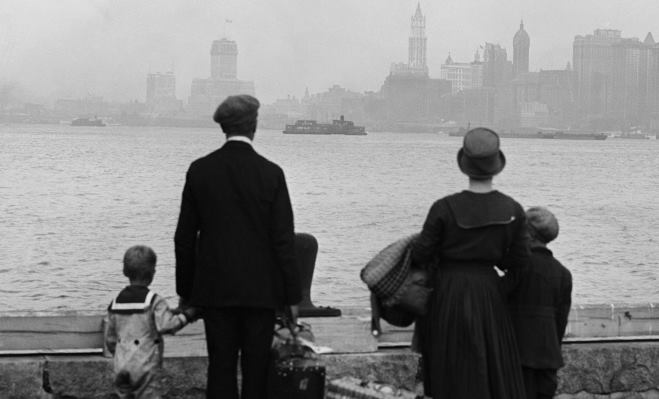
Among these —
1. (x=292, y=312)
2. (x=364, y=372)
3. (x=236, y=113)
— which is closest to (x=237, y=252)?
(x=292, y=312)

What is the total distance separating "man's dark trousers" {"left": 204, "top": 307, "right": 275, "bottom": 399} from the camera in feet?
18.1

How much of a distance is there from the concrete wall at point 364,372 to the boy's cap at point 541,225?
43.3 inches

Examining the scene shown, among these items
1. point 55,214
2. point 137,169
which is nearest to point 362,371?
point 55,214

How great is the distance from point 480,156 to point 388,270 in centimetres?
66

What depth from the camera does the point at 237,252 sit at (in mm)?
5488

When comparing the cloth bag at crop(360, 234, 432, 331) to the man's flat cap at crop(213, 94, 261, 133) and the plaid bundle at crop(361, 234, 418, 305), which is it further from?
the man's flat cap at crop(213, 94, 261, 133)

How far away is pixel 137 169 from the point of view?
87.6 metres

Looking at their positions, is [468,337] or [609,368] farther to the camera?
[609,368]

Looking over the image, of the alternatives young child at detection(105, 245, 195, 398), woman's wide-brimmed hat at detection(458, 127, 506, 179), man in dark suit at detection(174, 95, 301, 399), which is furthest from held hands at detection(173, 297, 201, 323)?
woman's wide-brimmed hat at detection(458, 127, 506, 179)

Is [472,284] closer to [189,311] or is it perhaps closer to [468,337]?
[468,337]

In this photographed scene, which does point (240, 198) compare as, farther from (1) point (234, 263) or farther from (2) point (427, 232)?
(2) point (427, 232)

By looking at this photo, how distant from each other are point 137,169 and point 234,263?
8324cm

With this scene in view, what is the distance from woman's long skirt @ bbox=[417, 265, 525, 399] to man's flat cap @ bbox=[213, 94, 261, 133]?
1151mm

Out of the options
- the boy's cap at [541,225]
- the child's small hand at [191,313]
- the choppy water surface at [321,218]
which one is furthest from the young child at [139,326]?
the choppy water surface at [321,218]
